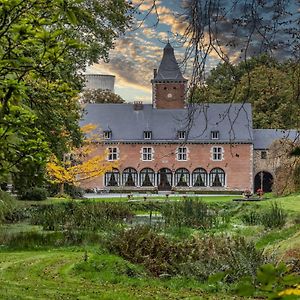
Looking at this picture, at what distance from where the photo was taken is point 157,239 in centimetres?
1121

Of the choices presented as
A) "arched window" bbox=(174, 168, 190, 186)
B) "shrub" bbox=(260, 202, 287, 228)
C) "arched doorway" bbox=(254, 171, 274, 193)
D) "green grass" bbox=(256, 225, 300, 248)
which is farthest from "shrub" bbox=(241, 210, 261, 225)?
"arched doorway" bbox=(254, 171, 274, 193)

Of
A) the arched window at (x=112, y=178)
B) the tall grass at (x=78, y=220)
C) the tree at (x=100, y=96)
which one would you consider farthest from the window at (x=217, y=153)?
the tall grass at (x=78, y=220)

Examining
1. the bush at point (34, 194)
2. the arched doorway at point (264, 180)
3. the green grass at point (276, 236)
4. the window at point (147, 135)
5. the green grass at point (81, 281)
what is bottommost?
the green grass at point (81, 281)

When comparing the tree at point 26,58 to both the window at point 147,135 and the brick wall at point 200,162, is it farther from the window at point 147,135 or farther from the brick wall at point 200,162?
the window at point 147,135

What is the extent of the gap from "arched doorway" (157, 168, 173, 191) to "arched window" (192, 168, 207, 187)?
6.50ft

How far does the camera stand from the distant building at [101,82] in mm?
55438

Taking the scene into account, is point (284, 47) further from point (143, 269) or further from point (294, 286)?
point (143, 269)

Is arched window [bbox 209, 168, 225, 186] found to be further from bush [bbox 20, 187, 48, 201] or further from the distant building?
bush [bbox 20, 187, 48, 201]

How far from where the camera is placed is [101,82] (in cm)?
5681

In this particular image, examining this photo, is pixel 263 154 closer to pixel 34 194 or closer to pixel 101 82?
pixel 101 82

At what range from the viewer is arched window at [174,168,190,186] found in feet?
155

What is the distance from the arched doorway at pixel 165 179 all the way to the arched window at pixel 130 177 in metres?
1.96

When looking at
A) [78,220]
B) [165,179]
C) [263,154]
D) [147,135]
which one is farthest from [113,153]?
[78,220]

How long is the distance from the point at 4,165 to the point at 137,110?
43.5 m
